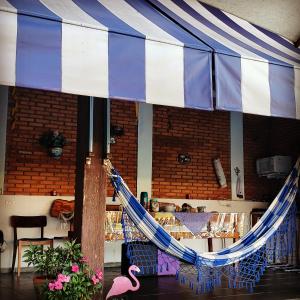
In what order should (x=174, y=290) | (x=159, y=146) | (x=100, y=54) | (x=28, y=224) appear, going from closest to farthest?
(x=100, y=54) → (x=174, y=290) → (x=28, y=224) → (x=159, y=146)

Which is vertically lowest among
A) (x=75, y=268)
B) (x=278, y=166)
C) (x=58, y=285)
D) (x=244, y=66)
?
(x=58, y=285)

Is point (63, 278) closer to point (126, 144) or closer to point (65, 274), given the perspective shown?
point (65, 274)

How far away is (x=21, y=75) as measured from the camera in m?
2.77

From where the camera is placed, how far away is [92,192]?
3797 millimetres

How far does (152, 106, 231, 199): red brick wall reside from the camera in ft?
26.1

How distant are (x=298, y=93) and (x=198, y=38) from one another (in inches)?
39.6

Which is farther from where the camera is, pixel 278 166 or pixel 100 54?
pixel 278 166

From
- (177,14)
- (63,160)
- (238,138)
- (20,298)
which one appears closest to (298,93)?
(177,14)

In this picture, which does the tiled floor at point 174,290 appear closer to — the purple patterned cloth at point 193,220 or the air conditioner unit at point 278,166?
the purple patterned cloth at point 193,220

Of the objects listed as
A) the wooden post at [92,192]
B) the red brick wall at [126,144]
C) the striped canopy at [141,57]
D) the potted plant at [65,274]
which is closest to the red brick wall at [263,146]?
the red brick wall at [126,144]

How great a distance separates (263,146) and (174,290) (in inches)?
184

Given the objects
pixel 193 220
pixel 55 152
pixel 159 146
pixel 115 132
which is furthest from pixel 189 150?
pixel 55 152

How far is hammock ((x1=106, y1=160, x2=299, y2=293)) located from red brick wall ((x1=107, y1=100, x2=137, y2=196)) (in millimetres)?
2096

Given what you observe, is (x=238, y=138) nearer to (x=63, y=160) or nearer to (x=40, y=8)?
(x=63, y=160)
